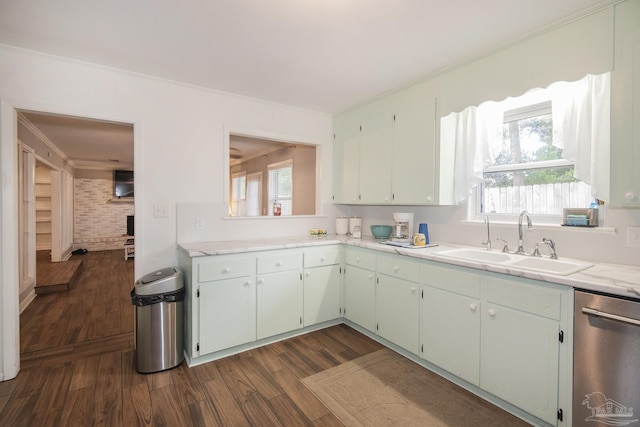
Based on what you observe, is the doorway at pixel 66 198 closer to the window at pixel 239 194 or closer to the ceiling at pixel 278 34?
the ceiling at pixel 278 34

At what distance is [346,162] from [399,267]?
1.56m

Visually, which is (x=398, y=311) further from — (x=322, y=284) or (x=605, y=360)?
(x=605, y=360)

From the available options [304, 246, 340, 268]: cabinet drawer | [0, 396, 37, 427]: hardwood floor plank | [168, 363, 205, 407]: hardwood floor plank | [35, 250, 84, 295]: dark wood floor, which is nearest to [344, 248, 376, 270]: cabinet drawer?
[304, 246, 340, 268]: cabinet drawer

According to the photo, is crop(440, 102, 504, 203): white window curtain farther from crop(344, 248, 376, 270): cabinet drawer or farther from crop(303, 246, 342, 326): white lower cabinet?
crop(303, 246, 342, 326): white lower cabinet

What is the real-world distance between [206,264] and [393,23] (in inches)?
85.7

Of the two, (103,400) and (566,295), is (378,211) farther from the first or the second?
(103,400)

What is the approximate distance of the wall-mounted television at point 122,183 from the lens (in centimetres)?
869

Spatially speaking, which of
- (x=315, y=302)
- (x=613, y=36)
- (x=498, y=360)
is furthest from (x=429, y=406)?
(x=613, y=36)

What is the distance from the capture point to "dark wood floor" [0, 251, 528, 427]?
6.20 feet

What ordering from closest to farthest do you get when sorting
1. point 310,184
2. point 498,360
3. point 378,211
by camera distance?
point 498,360 < point 378,211 < point 310,184

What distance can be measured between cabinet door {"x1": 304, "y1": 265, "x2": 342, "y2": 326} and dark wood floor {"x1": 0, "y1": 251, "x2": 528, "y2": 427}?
17 centimetres

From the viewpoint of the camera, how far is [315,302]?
122 inches

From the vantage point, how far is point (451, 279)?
220 centimetres

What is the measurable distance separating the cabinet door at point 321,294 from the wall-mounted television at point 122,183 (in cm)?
792
